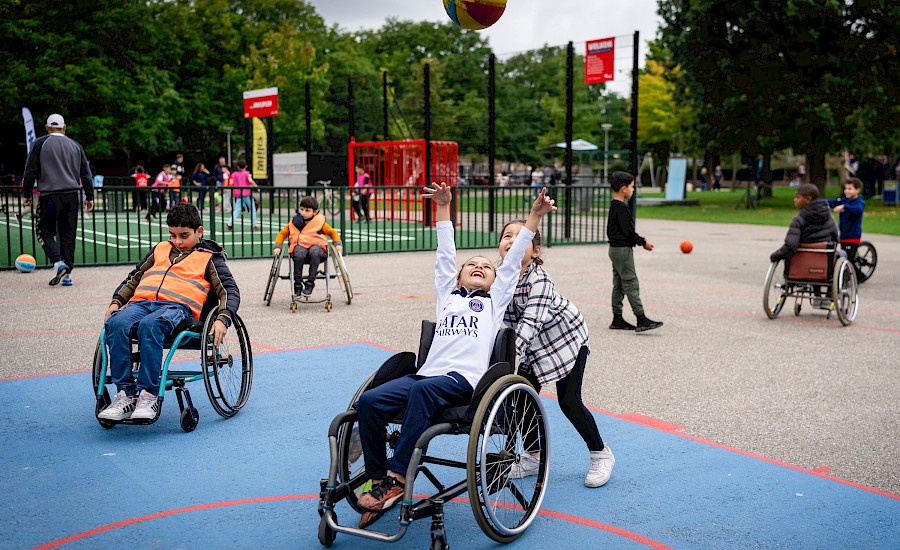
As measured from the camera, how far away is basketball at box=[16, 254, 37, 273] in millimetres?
13008

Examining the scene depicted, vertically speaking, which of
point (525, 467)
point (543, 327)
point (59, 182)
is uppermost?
point (59, 182)

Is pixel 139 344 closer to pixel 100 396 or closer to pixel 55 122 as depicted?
pixel 100 396

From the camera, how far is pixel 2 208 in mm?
15078

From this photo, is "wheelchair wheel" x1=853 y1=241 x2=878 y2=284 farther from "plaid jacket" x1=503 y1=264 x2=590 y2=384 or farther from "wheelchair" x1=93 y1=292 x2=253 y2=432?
"wheelchair" x1=93 y1=292 x2=253 y2=432

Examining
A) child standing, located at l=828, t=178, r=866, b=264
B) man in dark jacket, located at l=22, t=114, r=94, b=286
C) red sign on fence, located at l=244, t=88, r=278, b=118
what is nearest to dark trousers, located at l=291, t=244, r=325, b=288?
man in dark jacket, located at l=22, t=114, r=94, b=286

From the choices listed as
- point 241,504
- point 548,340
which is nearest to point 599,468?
point 548,340

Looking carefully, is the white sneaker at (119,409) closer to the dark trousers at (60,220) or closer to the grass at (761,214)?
the dark trousers at (60,220)

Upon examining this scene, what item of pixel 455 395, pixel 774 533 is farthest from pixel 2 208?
pixel 774 533

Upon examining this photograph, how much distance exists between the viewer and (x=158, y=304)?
5.52 meters

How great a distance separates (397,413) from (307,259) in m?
6.72

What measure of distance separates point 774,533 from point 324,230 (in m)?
7.24

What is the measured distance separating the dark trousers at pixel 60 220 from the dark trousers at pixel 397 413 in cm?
943

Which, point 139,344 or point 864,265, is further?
point 864,265

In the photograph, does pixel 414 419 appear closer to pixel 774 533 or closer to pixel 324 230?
pixel 774 533
